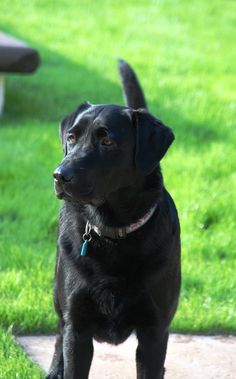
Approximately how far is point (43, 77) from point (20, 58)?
169 centimetres

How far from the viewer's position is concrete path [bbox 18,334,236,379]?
3.63m

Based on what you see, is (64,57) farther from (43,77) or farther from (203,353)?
(203,353)

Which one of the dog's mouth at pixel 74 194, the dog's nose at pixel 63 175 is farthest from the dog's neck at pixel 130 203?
the dog's nose at pixel 63 175

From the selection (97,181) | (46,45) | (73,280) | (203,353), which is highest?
(97,181)

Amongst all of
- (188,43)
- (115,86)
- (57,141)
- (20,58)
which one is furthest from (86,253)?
(188,43)

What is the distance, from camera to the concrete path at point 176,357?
363 cm

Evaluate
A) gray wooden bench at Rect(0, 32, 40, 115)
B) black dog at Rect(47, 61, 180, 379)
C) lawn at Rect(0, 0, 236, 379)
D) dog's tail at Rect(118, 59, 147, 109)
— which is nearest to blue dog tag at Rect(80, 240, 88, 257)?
black dog at Rect(47, 61, 180, 379)

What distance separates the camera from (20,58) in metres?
7.13

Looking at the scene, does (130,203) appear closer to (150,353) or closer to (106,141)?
(106,141)

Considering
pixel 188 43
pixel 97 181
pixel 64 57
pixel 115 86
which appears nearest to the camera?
pixel 97 181

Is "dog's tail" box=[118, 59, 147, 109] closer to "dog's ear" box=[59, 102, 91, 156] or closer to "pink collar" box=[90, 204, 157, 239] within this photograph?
"dog's ear" box=[59, 102, 91, 156]

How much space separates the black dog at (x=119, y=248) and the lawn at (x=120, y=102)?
0.49 metres

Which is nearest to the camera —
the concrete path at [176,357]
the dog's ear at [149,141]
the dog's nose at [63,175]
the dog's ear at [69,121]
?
the dog's nose at [63,175]

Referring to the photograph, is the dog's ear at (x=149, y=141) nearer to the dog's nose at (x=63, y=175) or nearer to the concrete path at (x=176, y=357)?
the dog's nose at (x=63, y=175)
